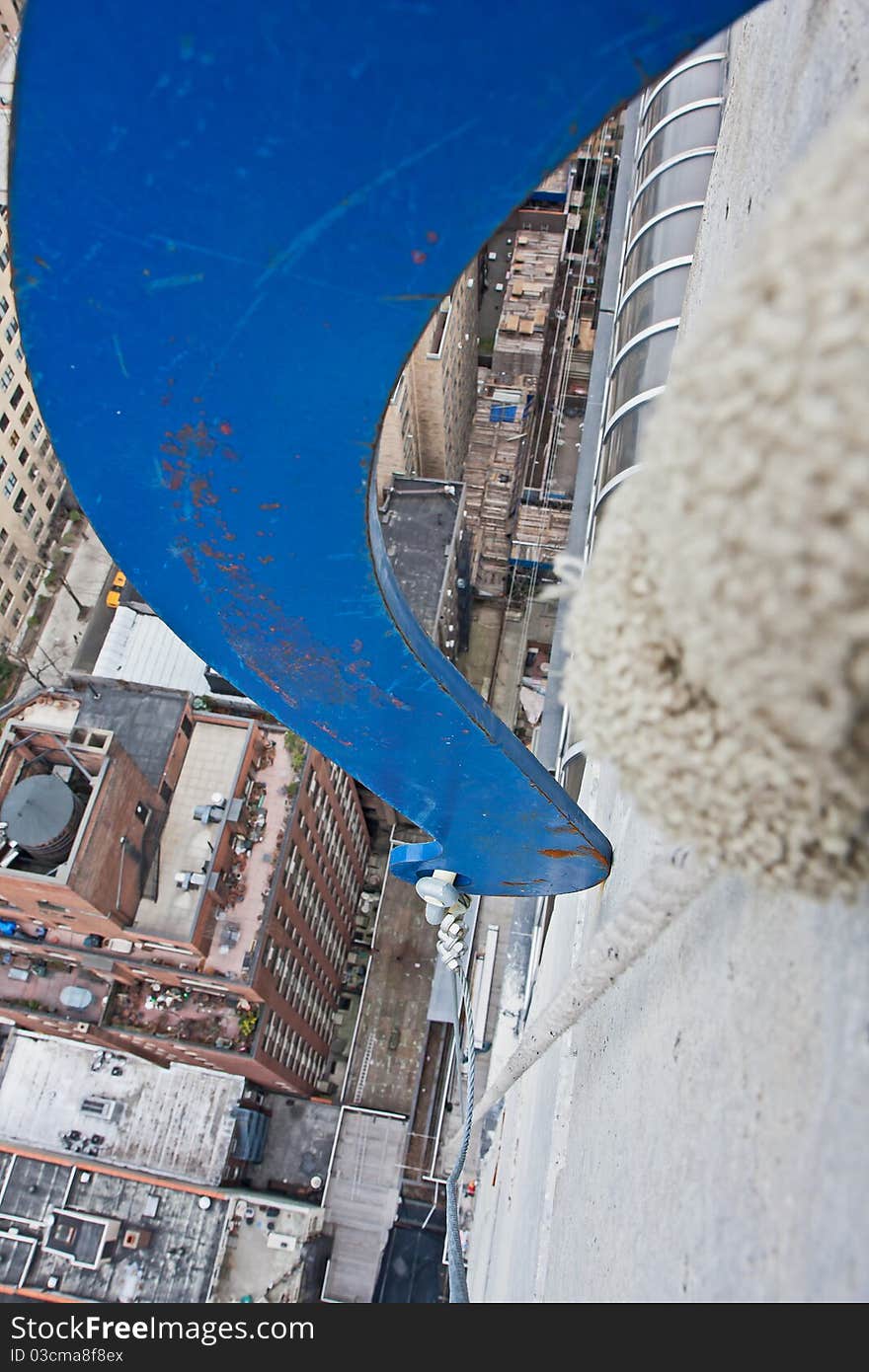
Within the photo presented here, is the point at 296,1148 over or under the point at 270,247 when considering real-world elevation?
Result: under

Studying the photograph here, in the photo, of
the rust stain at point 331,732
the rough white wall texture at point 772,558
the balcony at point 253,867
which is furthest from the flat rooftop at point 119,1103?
the rough white wall texture at point 772,558

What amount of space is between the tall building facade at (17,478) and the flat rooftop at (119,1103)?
13.3 m

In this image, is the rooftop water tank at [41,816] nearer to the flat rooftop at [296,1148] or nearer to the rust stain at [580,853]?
the flat rooftop at [296,1148]

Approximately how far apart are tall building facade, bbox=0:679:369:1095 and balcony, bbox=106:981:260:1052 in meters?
0.03

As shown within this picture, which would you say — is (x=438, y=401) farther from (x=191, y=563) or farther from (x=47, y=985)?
(x=191, y=563)

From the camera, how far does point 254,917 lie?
52.9 ft

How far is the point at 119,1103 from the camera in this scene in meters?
17.5

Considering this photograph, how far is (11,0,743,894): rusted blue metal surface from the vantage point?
2.19 m

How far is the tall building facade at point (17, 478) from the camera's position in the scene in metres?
23.9

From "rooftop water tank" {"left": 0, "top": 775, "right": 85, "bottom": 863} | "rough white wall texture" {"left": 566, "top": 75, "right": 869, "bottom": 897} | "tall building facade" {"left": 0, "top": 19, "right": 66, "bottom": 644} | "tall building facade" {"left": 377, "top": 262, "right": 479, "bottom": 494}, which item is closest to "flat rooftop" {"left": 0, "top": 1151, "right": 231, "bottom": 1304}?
"rooftop water tank" {"left": 0, "top": 775, "right": 85, "bottom": 863}

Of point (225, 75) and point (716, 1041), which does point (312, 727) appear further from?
point (225, 75)

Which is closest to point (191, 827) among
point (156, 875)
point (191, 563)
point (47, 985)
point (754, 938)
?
point (156, 875)

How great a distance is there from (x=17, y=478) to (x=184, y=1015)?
55.6 feet
